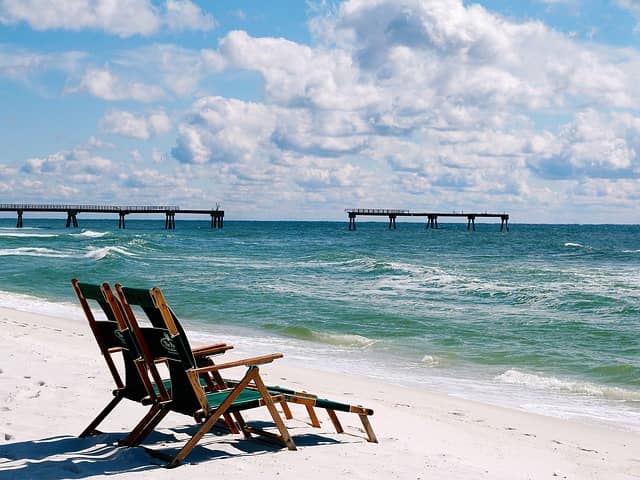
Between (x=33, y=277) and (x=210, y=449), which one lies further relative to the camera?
(x=33, y=277)

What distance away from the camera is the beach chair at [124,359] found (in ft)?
16.0

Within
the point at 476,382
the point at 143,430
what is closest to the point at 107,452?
the point at 143,430

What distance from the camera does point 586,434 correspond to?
283 inches

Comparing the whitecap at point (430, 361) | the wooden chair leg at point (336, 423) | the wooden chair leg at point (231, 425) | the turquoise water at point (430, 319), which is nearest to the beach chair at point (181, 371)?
the wooden chair leg at point (231, 425)

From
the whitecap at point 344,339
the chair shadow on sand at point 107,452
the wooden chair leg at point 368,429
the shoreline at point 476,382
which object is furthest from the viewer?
the whitecap at point 344,339

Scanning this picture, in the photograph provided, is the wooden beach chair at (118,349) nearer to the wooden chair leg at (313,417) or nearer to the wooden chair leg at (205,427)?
the wooden chair leg at (205,427)

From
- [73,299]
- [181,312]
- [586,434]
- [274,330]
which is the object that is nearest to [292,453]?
[586,434]

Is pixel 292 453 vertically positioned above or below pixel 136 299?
below

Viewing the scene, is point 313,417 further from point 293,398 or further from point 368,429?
point 293,398

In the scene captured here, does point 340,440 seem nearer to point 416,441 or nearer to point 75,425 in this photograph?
point 416,441

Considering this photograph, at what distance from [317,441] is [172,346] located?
1393 mm

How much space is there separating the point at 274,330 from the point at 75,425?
901cm

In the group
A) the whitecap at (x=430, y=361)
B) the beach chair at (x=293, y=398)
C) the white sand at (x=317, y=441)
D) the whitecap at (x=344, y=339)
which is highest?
the beach chair at (x=293, y=398)

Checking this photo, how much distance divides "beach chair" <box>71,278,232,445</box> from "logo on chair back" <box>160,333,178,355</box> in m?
0.19
